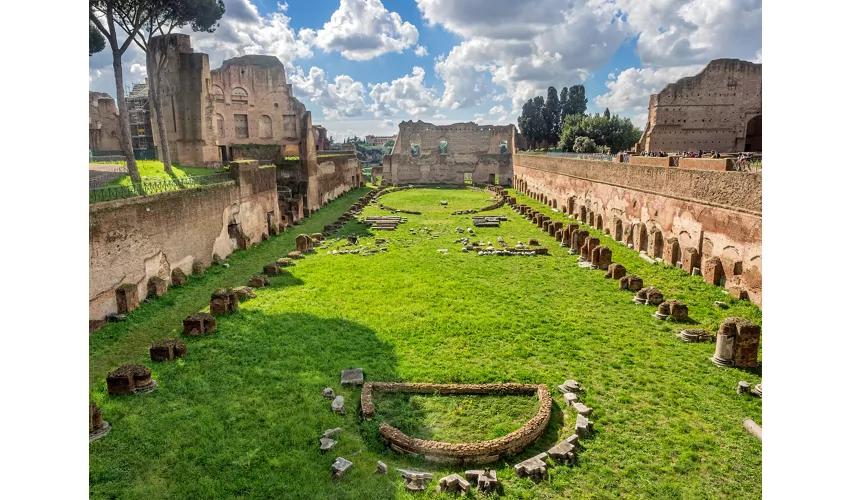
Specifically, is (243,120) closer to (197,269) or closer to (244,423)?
(197,269)

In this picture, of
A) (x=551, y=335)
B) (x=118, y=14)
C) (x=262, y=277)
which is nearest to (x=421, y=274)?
(x=262, y=277)

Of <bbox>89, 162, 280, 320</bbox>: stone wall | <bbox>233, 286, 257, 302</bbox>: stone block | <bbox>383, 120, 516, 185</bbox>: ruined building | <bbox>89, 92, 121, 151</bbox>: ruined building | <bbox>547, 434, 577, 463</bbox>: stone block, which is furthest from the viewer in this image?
<bbox>383, 120, 516, 185</bbox>: ruined building

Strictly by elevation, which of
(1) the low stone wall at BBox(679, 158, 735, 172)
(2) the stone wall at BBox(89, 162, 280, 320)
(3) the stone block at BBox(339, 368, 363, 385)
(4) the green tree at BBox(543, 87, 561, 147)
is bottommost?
(3) the stone block at BBox(339, 368, 363, 385)

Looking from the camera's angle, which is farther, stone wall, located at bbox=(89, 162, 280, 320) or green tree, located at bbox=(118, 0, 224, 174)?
green tree, located at bbox=(118, 0, 224, 174)

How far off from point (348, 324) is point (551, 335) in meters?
3.86

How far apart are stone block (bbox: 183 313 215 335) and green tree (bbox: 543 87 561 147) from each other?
49451 millimetres

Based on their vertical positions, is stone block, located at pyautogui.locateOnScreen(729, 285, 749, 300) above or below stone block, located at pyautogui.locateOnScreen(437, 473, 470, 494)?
above

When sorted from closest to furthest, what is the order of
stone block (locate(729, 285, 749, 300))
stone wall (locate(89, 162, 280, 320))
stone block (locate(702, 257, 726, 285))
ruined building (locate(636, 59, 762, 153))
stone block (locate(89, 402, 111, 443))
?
stone block (locate(89, 402, 111, 443)), stone wall (locate(89, 162, 280, 320)), stone block (locate(729, 285, 749, 300)), stone block (locate(702, 257, 726, 285)), ruined building (locate(636, 59, 762, 153))

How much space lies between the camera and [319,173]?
96.0 ft

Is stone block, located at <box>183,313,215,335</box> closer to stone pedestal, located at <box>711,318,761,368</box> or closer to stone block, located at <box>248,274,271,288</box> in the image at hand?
stone block, located at <box>248,274,271,288</box>

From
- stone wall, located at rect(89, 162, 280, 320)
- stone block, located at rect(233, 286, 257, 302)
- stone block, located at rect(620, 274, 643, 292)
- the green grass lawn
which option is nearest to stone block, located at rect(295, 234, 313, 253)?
stone wall, located at rect(89, 162, 280, 320)

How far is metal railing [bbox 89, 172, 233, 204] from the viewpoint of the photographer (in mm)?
10492

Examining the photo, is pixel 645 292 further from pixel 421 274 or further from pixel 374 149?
pixel 374 149

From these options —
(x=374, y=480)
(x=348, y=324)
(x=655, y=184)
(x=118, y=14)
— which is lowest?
(x=374, y=480)
